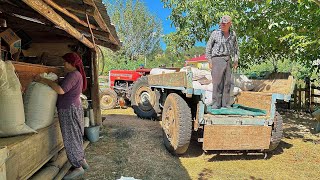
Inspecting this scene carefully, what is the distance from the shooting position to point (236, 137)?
472 centimetres

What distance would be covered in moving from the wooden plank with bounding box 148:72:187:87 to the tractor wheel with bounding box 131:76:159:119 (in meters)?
2.35

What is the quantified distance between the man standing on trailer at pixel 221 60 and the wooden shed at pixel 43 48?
1.95 m

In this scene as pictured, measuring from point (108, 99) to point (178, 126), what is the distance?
23.8 feet

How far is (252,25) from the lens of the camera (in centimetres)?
689

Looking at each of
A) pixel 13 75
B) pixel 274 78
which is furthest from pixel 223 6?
pixel 13 75

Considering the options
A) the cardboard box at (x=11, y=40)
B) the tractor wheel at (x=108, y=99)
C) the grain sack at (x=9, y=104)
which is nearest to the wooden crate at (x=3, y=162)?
the grain sack at (x=9, y=104)

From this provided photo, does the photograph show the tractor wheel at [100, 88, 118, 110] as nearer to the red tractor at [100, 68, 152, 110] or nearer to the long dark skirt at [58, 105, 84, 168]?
the red tractor at [100, 68, 152, 110]

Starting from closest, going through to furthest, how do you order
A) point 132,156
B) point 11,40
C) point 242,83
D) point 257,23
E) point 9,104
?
point 9,104 < point 11,40 < point 132,156 < point 242,83 < point 257,23

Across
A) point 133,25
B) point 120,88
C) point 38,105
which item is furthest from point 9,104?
point 133,25

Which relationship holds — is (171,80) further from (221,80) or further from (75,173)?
(75,173)

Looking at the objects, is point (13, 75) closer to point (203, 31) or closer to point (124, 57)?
point (203, 31)

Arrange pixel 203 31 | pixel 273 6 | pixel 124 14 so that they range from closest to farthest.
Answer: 1. pixel 273 6
2. pixel 203 31
3. pixel 124 14

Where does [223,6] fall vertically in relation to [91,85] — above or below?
above

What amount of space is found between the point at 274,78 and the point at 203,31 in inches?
106
